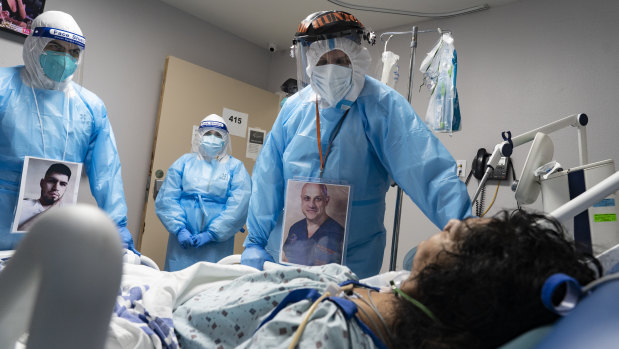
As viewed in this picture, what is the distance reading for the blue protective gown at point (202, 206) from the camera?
120 inches

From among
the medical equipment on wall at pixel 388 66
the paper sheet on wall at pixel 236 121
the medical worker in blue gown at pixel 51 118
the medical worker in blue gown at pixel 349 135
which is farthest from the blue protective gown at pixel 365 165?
the paper sheet on wall at pixel 236 121

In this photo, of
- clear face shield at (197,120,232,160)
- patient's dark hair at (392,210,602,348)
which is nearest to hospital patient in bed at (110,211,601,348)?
patient's dark hair at (392,210,602,348)

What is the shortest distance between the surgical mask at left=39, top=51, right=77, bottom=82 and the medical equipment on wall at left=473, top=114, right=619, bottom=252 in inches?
77.8

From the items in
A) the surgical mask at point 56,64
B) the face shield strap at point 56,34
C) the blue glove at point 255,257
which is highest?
the face shield strap at point 56,34

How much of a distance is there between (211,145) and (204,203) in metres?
0.47

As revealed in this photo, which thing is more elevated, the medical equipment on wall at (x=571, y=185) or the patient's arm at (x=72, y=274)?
the medical equipment on wall at (x=571, y=185)

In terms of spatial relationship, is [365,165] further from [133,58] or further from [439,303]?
[133,58]

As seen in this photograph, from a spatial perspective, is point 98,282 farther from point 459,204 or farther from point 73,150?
point 73,150

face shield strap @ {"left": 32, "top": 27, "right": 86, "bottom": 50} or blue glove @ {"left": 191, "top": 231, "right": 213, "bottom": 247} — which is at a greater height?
face shield strap @ {"left": 32, "top": 27, "right": 86, "bottom": 50}

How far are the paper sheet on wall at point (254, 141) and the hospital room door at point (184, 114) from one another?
27 millimetres

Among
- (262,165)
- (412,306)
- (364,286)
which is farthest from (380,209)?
(412,306)

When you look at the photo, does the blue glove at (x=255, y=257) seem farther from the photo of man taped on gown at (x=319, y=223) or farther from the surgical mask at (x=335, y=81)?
the surgical mask at (x=335, y=81)

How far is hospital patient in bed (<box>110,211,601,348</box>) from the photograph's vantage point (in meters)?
0.74

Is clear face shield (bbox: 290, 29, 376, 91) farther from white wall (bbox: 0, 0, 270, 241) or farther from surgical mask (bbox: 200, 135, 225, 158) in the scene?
white wall (bbox: 0, 0, 270, 241)
